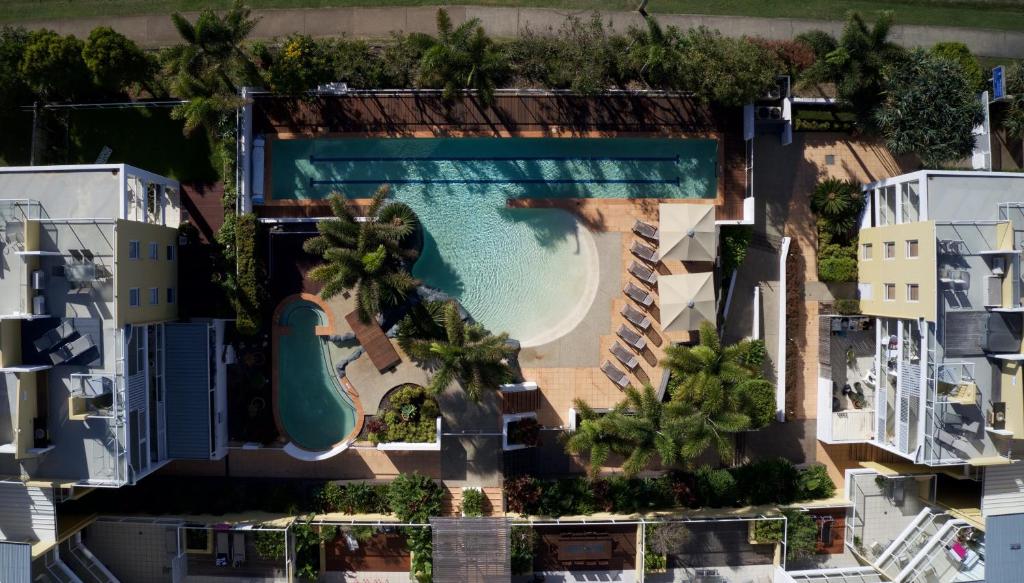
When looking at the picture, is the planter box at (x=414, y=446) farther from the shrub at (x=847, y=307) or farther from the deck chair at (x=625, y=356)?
the shrub at (x=847, y=307)

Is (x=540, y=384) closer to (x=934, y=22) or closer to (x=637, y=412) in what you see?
(x=637, y=412)

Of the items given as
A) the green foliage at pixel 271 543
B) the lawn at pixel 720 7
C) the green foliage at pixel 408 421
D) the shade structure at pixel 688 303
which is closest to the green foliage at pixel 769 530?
the shade structure at pixel 688 303

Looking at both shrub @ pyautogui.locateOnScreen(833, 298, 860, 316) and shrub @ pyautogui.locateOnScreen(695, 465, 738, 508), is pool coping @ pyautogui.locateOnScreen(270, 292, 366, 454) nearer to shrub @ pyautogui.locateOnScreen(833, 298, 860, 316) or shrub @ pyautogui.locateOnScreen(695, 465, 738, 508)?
shrub @ pyautogui.locateOnScreen(695, 465, 738, 508)

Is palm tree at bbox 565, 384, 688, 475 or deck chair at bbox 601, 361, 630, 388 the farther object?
deck chair at bbox 601, 361, 630, 388

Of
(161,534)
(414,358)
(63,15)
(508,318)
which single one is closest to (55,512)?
(161,534)

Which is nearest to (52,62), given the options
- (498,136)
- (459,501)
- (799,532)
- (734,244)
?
(498,136)

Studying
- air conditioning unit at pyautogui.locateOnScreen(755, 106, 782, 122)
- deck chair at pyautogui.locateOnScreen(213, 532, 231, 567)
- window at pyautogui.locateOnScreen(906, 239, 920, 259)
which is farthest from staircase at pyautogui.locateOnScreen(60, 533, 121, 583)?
window at pyautogui.locateOnScreen(906, 239, 920, 259)

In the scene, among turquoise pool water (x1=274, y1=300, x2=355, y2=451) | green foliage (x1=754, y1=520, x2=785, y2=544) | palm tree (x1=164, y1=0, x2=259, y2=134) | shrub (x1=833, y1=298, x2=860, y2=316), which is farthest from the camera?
turquoise pool water (x1=274, y1=300, x2=355, y2=451)
